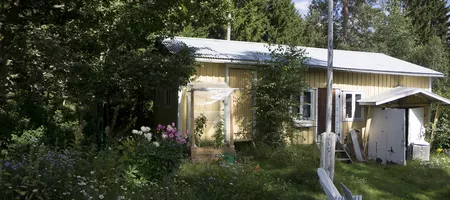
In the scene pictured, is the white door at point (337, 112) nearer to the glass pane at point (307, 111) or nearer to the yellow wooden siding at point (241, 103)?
the glass pane at point (307, 111)

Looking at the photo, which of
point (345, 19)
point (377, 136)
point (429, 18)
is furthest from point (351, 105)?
point (429, 18)

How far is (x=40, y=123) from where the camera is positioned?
A: 39.9 feet

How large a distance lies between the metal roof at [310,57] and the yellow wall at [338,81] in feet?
1.09

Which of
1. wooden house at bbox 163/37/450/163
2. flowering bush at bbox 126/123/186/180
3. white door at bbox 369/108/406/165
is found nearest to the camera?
flowering bush at bbox 126/123/186/180

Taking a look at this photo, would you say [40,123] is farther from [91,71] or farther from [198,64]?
[198,64]

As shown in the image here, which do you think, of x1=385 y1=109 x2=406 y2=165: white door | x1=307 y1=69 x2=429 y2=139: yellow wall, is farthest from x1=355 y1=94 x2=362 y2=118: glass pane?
x1=385 y1=109 x2=406 y2=165: white door

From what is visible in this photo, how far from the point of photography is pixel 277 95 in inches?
453

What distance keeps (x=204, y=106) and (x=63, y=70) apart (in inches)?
156

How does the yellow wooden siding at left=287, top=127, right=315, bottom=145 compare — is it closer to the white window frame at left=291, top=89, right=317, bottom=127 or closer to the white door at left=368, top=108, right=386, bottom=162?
the white window frame at left=291, top=89, right=317, bottom=127

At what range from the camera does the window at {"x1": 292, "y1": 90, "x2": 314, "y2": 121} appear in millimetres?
12617

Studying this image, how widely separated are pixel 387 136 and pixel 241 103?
177 inches

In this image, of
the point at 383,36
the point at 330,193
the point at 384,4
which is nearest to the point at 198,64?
the point at 330,193

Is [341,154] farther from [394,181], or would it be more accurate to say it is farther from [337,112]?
[394,181]

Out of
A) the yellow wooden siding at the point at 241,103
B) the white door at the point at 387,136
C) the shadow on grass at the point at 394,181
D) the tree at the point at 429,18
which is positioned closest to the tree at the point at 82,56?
the yellow wooden siding at the point at 241,103
